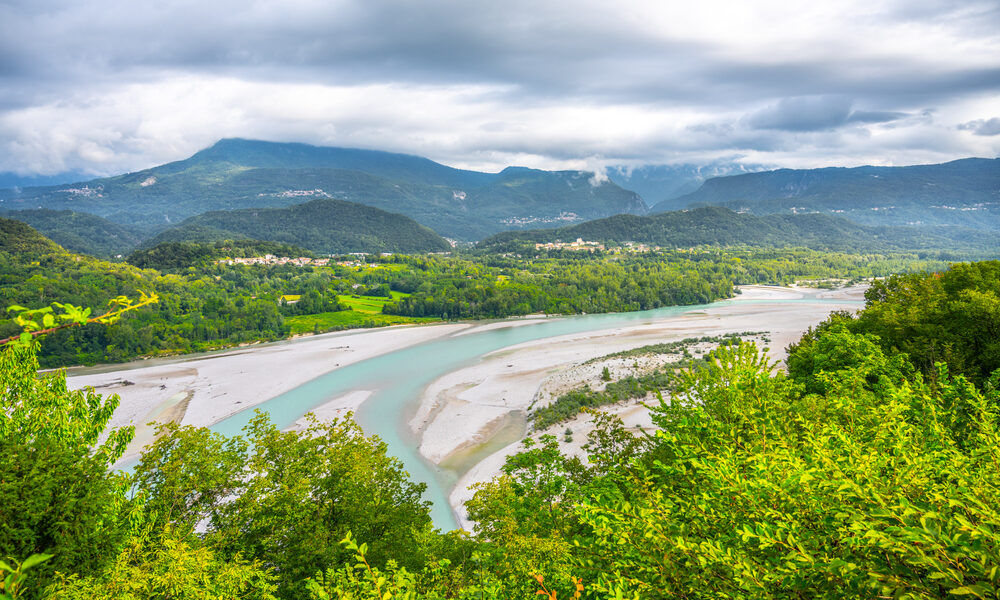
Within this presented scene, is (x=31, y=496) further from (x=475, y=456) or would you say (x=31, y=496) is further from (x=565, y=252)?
(x=565, y=252)

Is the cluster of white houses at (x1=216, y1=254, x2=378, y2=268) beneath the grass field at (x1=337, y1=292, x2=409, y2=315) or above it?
above

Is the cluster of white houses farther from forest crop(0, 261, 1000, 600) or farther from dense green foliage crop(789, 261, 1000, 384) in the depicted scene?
dense green foliage crop(789, 261, 1000, 384)

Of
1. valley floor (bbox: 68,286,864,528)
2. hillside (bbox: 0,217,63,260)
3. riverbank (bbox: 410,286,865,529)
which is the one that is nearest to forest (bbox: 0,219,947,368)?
hillside (bbox: 0,217,63,260)

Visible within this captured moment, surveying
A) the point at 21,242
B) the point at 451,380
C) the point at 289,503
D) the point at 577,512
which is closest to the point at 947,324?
the point at 577,512

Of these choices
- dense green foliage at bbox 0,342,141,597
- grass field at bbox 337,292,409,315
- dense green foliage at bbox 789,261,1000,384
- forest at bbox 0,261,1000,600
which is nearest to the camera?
forest at bbox 0,261,1000,600

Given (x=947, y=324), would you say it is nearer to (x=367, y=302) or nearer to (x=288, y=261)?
(x=367, y=302)

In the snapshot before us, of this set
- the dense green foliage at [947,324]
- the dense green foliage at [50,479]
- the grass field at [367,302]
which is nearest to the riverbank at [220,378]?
the grass field at [367,302]
